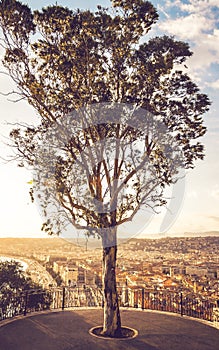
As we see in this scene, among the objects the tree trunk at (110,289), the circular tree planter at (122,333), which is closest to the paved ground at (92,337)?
the circular tree planter at (122,333)

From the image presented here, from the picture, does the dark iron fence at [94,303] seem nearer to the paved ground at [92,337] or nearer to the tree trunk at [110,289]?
the paved ground at [92,337]

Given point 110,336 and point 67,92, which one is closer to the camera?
point 110,336

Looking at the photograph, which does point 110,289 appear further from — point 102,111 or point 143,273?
point 143,273

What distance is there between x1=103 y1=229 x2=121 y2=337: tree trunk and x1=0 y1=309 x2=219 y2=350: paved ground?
2.60 ft

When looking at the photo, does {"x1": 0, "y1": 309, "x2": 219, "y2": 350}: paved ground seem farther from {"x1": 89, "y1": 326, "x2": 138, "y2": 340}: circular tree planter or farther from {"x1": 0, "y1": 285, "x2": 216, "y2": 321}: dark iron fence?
{"x1": 0, "y1": 285, "x2": 216, "y2": 321}: dark iron fence

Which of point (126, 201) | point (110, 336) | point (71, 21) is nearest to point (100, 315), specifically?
point (110, 336)

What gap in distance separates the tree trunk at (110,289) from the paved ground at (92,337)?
0.79 meters

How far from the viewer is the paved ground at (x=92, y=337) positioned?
10320mm

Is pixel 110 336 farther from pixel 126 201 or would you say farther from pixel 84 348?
pixel 126 201

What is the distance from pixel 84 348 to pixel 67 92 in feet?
29.1

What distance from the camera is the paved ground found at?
406 inches

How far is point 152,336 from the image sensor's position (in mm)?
11406

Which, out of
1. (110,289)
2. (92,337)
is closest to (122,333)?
(92,337)

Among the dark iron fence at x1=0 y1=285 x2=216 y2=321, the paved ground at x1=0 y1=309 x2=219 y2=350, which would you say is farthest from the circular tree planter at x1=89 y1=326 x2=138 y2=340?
the dark iron fence at x1=0 y1=285 x2=216 y2=321
